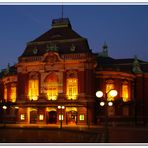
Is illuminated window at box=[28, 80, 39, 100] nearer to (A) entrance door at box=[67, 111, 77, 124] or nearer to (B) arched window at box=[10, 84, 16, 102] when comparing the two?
(B) arched window at box=[10, 84, 16, 102]

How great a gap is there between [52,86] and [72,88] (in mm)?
2357

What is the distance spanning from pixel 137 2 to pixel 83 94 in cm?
2760

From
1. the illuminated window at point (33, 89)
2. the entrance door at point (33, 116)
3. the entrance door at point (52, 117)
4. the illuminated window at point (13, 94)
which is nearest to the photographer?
the entrance door at point (52, 117)

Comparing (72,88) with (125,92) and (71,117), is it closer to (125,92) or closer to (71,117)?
(71,117)

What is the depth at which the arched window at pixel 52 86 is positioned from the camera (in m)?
44.5

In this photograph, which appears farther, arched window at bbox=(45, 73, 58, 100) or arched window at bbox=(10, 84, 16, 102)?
arched window at bbox=(10, 84, 16, 102)

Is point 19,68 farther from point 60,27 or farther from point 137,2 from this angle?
point 137,2

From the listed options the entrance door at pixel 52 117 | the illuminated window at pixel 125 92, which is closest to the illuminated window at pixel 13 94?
the entrance door at pixel 52 117

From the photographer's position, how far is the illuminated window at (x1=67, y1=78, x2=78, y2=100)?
43719 millimetres

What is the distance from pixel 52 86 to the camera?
4469cm

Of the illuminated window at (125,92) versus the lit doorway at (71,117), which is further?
the illuminated window at (125,92)

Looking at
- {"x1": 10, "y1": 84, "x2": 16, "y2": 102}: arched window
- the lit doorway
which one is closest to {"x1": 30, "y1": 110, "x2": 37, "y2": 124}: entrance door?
the lit doorway

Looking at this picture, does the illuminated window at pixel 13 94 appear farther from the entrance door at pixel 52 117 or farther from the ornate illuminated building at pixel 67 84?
the entrance door at pixel 52 117

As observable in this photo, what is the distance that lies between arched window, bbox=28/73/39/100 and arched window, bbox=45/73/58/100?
4.49 feet
